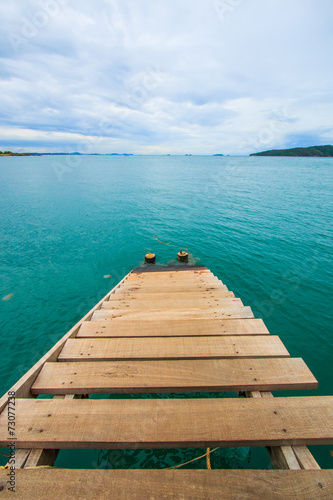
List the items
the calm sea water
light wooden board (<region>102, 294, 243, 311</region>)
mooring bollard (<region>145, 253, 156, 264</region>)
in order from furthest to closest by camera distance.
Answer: mooring bollard (<region>145, 253, 156, 264</region>) < the calm sea water < light wooden board (<region>102, 294, 243, 311</region>)

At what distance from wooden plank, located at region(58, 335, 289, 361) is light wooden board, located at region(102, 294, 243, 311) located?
1.59 m

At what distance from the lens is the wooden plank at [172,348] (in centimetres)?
332

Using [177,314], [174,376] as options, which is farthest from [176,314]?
[174,376]

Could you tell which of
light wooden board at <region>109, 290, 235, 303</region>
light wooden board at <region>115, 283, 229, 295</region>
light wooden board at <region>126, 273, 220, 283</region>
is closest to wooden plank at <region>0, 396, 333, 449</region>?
light wooden board at <region>109, 290, 235, 303</region>

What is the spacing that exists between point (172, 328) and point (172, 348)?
2.02 feet

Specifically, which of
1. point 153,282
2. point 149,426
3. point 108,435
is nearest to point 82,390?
point 108,435

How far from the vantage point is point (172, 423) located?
89.8 inches

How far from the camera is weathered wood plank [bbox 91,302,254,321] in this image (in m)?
4.67

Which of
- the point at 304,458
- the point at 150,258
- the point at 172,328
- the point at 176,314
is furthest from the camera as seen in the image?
the point at 150,258

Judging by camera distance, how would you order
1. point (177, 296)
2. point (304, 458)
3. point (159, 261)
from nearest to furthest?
point (304, 458), point (177, 296), point (159, 261)

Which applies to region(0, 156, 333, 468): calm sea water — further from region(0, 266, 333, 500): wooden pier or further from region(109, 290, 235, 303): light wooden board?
region(109, 290, 235, 303): light wooden board

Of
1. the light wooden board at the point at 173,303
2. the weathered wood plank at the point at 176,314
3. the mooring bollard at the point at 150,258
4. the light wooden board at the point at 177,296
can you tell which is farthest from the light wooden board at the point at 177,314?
the mooring bollard at the point at 150,258

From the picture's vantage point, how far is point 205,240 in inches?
717

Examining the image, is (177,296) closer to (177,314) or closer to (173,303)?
(173,303)
